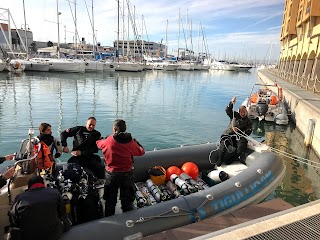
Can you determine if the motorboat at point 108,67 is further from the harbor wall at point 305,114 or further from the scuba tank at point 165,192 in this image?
the scuba tank at point 165,192

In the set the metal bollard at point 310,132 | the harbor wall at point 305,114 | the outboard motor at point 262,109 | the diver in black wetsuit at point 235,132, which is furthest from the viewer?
the outboard motor at point 262,109

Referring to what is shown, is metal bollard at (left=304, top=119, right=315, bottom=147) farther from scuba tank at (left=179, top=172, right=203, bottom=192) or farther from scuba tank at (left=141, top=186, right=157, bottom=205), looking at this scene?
scuba tank at (left=141, top=186, right=157, bottom=205)

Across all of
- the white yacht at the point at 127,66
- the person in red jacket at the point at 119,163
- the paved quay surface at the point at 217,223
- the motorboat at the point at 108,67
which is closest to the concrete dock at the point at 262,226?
the paved quay surface at the point at 217,223

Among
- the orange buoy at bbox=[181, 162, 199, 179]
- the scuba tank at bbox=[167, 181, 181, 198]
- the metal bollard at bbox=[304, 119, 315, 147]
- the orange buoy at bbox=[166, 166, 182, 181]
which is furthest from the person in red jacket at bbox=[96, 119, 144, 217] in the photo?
the metal bollard at bbox=[304, 119, 315, 147]

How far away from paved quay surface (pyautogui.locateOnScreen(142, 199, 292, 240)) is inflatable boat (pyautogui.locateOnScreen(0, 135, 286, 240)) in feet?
1.47

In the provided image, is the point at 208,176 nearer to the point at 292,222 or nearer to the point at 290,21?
the point at 292,222

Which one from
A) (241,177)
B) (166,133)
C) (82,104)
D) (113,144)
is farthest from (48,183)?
(82,104)

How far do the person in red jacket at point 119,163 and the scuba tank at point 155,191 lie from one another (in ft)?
3.19

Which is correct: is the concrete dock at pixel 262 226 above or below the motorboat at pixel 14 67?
below

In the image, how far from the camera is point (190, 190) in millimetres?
5160

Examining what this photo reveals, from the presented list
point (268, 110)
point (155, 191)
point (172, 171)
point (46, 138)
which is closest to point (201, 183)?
point (172, 171)

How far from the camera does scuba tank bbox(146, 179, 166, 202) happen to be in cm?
498

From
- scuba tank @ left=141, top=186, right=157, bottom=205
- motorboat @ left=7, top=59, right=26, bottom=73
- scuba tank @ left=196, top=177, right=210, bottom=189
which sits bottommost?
scuba tank @ left=196, top=177, right=210, bottom=189

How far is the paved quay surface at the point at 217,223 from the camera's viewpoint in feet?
10.8
